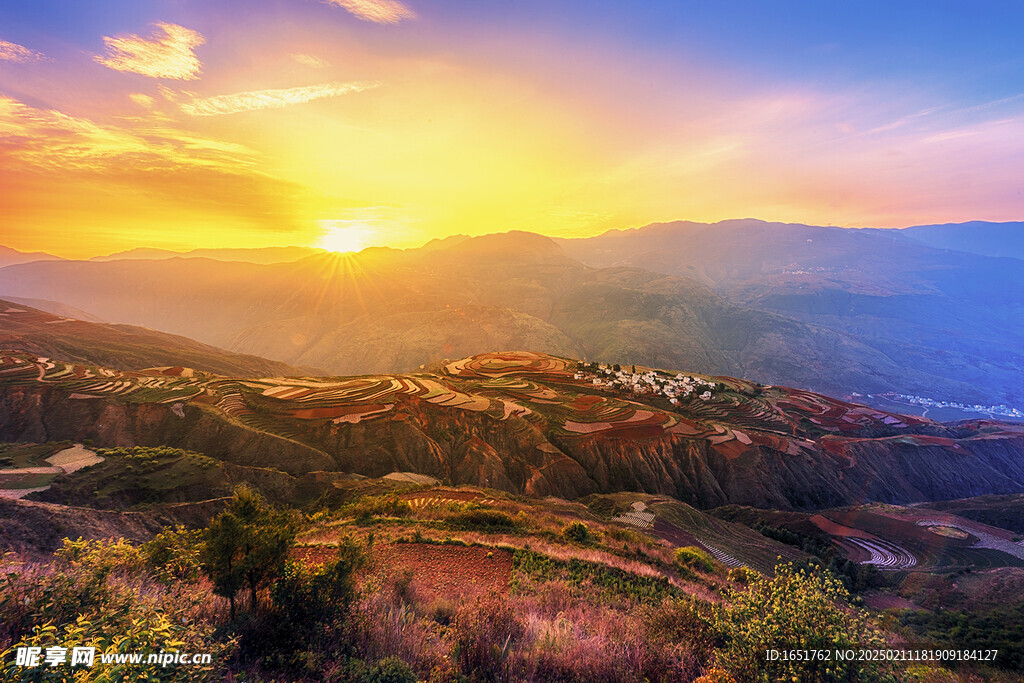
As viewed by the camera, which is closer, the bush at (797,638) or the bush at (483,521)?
the bush at (797,638)

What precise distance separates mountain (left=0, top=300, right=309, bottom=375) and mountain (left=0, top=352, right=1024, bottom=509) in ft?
125

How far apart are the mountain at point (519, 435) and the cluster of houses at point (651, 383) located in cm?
114

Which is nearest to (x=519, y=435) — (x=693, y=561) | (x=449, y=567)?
(x=693, y=561)

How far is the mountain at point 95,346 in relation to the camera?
3440 inches

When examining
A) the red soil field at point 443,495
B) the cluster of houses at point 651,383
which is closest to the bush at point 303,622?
the red soil field at point 443,495

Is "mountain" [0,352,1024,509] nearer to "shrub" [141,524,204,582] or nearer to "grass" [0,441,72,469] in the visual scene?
"grass" [0,441,72,469]

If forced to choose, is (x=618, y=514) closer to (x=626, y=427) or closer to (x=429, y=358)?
(x=626, y=427)

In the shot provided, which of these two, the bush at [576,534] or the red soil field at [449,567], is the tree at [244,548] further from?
the bush at [576,534]

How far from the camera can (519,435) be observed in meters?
61.1

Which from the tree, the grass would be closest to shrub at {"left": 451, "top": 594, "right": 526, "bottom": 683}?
the tree

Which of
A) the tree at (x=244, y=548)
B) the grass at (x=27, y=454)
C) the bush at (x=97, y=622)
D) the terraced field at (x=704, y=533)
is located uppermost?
the bush at (x=97, y=622)

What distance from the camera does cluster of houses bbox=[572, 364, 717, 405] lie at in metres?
89.1

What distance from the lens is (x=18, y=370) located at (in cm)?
5512

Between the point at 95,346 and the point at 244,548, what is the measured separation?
139876 mm
